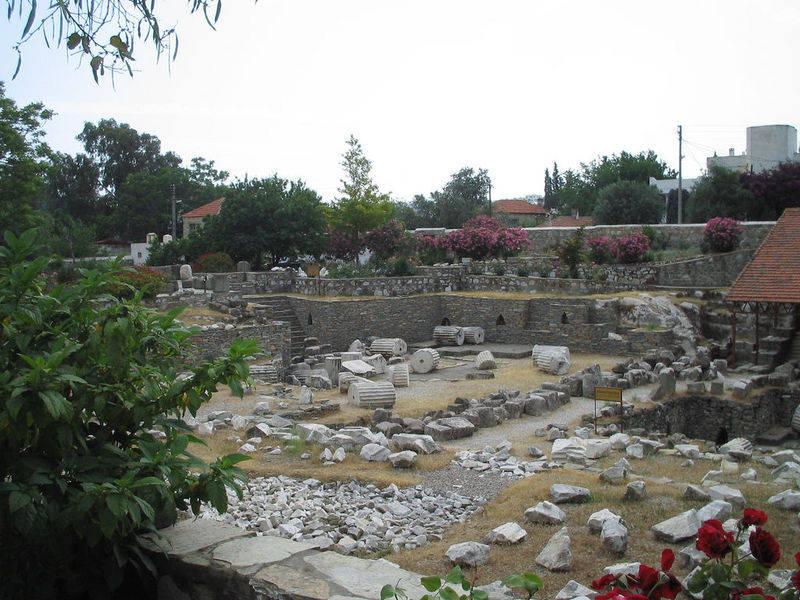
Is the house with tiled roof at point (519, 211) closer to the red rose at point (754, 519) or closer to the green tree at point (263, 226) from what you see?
the green tree at point (263, 226)

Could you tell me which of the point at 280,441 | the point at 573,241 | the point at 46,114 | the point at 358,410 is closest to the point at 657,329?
the point at 573,241

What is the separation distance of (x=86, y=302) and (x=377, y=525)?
3.91 meters

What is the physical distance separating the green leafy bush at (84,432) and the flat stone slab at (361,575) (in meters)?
0.62

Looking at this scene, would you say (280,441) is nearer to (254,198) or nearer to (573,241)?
(573,241)

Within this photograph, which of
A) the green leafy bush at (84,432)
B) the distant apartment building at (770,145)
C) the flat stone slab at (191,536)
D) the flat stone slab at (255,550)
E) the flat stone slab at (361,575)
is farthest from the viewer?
the distant apartment building at (770,145)

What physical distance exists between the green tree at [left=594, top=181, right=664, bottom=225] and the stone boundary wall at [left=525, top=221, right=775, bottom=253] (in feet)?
23.7

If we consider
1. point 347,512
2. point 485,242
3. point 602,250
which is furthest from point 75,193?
point 347,512

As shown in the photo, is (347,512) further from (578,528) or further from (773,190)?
(773,190)

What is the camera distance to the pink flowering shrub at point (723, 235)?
27531 millimetres

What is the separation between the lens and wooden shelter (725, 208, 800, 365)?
18984 millimetres

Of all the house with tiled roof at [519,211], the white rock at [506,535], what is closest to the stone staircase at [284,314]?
the white rock at [506,535]

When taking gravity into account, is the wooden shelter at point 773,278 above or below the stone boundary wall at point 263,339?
above

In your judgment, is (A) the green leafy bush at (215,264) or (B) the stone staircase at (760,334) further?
(A) the green leafy bush at (215,264)

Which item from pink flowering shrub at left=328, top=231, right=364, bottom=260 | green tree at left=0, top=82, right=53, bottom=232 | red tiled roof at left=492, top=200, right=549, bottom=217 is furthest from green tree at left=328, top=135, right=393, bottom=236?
red tiled roof at left=492, top=200, right=549, bottom=217
